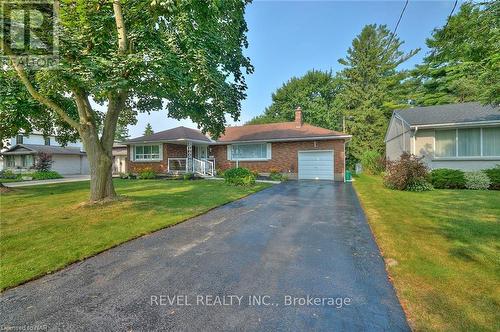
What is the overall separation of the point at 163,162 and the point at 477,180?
20.8m

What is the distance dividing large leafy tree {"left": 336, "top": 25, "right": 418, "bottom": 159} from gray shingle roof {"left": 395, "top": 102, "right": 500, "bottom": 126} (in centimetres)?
1228

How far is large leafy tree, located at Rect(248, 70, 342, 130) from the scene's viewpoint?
125 feet

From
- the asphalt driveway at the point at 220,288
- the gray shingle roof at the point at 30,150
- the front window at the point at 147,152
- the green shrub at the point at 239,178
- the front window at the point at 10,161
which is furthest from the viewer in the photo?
the front window at the point at 10,161

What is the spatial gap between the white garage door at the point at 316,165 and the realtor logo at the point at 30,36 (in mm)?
16296

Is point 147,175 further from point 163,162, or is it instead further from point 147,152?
point 147,152

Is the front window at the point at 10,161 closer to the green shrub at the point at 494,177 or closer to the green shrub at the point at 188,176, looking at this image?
the green shrub at the point at 188,176

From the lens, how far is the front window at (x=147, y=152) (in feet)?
73.7

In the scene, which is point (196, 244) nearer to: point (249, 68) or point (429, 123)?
point (249, 68)

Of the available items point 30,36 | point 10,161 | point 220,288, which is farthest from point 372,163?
point 10,161

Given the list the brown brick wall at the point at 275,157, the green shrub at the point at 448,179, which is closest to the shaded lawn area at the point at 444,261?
the green shrub at the point at 448,179

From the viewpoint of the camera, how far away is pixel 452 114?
15344 millimetres

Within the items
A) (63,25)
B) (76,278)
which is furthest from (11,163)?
(76,278)

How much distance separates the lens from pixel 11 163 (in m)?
33.4

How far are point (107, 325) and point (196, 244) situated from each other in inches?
Answer: 99.6
